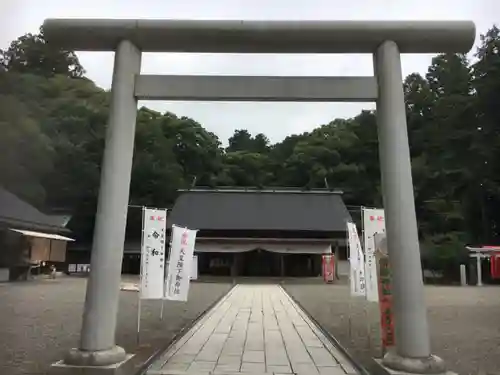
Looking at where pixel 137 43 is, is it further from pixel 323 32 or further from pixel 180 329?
pixel 180 329

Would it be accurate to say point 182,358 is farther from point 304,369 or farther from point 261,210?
point 261,210

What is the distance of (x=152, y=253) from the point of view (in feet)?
22.8

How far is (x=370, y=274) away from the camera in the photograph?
6344 millimetres

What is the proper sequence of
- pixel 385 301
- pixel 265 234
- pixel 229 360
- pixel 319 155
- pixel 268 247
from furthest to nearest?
pixel 319 155 → pixel 265 234 → pixel 268 247 → pixel 229 360 → pixel 385 301

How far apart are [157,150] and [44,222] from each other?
15.8 m

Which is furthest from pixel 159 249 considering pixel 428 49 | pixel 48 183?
pixel 48 183

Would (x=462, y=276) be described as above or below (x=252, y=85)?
below

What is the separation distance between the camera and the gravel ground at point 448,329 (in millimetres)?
5848

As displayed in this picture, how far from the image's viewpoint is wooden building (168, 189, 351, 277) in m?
26.5

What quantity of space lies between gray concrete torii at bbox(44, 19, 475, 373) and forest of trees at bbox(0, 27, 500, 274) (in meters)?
15.0

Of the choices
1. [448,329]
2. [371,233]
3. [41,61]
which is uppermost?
[41,61]

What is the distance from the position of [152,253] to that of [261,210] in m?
22.0

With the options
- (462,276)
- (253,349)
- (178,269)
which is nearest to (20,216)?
(178,269)

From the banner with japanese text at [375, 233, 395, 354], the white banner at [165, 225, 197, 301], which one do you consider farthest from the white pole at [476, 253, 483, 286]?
the banner with japanese text at [375, 233, 395, 354]
